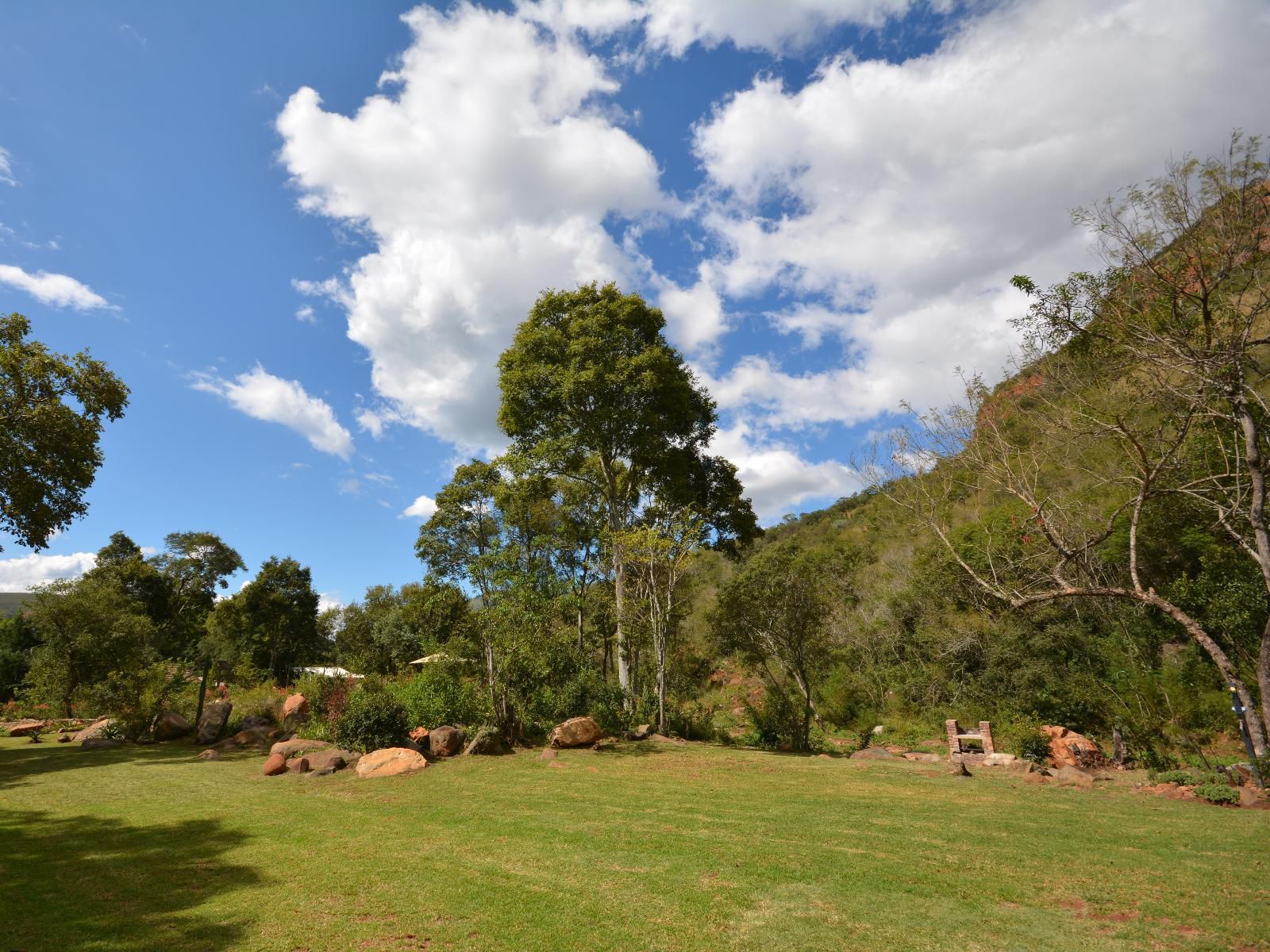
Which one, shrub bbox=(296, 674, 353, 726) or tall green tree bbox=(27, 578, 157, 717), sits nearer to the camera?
shrub bbox=(296, 674, 353, 726)

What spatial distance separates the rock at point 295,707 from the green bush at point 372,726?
15.8 ft

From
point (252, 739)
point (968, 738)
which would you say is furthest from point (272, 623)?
point (968, 738)

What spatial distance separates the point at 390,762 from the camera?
10977 mm

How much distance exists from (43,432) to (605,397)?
13.3 meters

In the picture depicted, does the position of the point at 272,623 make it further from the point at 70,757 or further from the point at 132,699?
the point at 70,757

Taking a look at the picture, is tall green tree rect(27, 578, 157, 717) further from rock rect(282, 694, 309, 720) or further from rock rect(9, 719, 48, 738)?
rock rect(282, 694, 309, 720)

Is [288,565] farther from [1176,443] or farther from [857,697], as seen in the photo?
[1176,443]

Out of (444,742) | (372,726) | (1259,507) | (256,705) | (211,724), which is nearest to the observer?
(1259,507)

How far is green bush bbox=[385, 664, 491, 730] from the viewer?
13797mm

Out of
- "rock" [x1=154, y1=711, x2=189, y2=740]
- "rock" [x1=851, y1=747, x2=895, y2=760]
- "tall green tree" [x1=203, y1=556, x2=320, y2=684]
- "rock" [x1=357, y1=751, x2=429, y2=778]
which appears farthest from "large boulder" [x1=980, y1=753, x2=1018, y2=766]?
"tall green tree" [x1=203, y1=556, x2=320, y2=684]

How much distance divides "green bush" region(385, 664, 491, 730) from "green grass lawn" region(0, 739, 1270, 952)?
12.8ft

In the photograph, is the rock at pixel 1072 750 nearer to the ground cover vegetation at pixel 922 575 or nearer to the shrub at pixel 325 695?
the ground cover vegetation at pixel 922 575

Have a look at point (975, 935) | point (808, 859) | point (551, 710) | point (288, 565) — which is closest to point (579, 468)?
point (551, 710)

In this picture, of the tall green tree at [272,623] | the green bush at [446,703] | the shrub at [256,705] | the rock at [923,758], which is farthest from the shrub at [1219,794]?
the tall green tree at [272,623]
